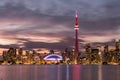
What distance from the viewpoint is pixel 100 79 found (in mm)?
81438

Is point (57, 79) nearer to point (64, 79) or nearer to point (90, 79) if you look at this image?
point (64, 79)

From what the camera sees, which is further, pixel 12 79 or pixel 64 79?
pixel 64 79

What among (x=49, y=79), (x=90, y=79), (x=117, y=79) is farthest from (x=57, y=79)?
(x=117, y=79)

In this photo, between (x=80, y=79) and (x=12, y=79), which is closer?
(x=12, y=79)

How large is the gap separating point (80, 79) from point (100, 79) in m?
4.99

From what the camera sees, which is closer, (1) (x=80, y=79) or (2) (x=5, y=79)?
(2) (x=5, y=79)

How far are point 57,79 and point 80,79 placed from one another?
581 cm

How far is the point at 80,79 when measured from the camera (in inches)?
3184

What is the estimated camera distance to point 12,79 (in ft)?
248

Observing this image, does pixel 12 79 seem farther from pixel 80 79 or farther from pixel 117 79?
pixel 117 79

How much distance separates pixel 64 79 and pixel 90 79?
6357 mm

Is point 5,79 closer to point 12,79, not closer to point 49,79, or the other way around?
point 12,79

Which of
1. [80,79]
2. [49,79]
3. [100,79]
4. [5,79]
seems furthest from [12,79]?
[100,79]

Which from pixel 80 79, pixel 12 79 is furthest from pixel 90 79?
pixel 12 79
